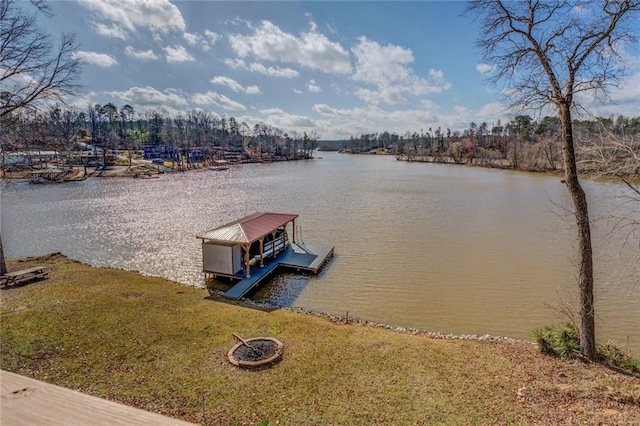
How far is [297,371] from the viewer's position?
6.87m

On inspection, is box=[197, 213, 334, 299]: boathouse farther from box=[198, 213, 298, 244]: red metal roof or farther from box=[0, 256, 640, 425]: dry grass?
box=[0, 256, 640, 425]: dry grass

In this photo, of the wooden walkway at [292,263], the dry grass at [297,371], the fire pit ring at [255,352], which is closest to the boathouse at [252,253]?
the wooden walkway at [292,263]

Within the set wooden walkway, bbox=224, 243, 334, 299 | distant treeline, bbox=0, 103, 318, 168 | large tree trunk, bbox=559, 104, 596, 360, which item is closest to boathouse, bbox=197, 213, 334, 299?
wooden walkway, bbox=224, 243, 334, 299

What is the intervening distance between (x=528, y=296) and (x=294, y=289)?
891cm

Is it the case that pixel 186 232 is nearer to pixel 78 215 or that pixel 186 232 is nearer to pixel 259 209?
pixel 259 209

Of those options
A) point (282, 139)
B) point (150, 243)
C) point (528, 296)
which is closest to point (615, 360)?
point (528, 296)

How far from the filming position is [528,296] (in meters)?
12.6

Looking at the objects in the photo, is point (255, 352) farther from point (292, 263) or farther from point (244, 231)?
point (292, 263)

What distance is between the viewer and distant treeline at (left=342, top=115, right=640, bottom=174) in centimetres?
567

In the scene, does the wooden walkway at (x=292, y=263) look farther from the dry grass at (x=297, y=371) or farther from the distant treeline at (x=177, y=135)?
the distant treeline at (x=177, y=135)

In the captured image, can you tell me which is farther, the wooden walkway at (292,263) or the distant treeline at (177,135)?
the distant treeline at (177,135)

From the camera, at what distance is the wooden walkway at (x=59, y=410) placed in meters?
3.06

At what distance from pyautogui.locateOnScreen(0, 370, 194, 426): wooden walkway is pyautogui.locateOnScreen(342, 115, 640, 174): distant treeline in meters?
7.25

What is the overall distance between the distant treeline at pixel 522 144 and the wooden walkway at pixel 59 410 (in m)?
7.25
